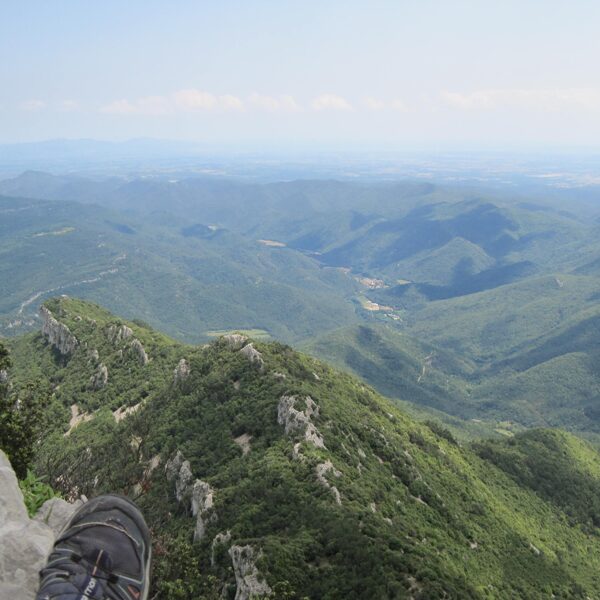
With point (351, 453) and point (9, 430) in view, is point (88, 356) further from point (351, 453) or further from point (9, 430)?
point (9, 430)

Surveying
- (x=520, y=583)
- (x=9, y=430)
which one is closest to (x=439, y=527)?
(x=520, y=583)

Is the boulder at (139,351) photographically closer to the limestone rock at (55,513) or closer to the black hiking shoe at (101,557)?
the limestone rock at (55,513)

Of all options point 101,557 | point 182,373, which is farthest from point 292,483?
point 101,557

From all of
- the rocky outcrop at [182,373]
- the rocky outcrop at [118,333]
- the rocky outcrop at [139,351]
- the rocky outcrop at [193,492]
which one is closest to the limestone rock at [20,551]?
the rocky outcrop at [193,492]

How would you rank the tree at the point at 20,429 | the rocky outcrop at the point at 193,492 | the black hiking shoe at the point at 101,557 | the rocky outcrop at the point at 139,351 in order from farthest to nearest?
the rocky outcrop at the point at 139,351 → the rocky outcrop at the point at 193,492 → the tree at the point at 20,429 → the black hiking shoe at the point at 101,557

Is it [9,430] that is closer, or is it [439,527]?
[9,430]

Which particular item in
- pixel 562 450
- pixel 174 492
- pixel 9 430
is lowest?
A: pixel 562 450
